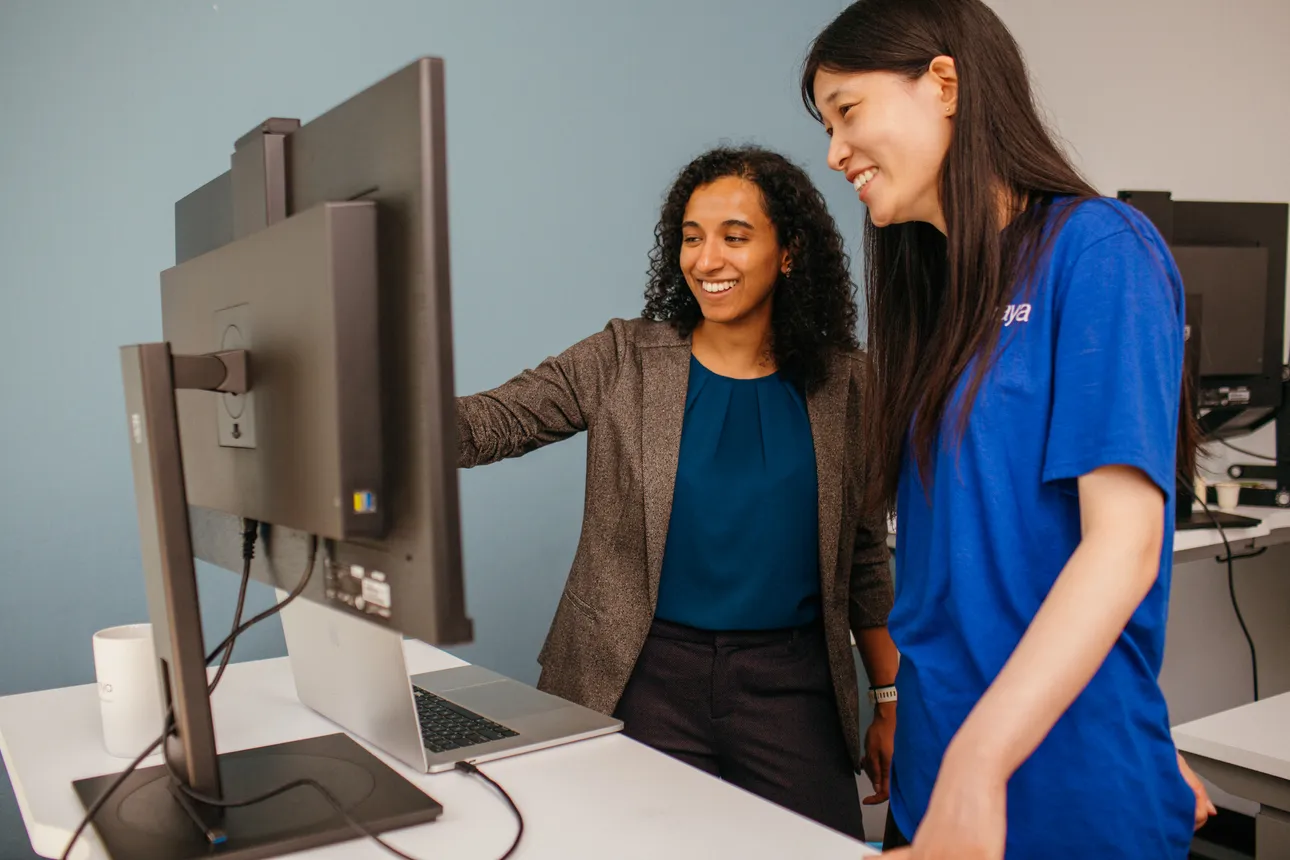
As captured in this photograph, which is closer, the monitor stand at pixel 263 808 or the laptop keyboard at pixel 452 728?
the monitor stand at pixel 263 808

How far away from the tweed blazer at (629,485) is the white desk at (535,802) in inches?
16.5

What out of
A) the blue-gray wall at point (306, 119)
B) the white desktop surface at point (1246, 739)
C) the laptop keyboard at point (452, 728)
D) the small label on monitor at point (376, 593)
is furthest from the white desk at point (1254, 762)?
the blue-gray wall at point (306, 119)

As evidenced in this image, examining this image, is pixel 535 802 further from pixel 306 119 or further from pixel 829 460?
pixel 306 119

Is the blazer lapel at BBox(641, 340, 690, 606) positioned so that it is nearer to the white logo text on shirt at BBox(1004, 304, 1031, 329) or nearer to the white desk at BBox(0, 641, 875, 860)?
the white desk at BBox(0, 641, 875, 860)

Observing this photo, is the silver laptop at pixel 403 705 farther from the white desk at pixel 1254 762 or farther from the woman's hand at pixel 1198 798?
the white desk at pixel 1254 762

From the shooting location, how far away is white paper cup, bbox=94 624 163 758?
3.70 ft

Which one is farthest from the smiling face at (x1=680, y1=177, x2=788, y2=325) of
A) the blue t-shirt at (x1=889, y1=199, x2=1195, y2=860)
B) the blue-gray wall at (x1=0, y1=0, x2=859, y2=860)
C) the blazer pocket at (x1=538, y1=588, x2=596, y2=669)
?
the blue-gray wall at (x1=0, y1=0, x2=859, y2=860)

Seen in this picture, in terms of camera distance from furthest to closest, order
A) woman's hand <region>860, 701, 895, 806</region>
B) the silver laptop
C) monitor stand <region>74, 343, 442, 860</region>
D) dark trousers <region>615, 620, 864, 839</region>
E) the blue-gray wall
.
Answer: the blue-gray wall < woman's hand <region>860, 701, 895, 806</region> < dark trousers <region>615, 620, 864, 839</region> < the silver laptop < monitor stand <region>74, 343, 442, 860</region>

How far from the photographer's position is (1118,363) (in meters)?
0.85

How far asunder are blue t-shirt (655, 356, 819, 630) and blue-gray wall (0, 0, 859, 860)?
96 centimetres

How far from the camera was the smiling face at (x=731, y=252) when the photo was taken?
1717 millimetres

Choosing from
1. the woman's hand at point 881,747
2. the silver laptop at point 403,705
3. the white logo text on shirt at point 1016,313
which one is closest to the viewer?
the white logo text on shirt at point 1016,313

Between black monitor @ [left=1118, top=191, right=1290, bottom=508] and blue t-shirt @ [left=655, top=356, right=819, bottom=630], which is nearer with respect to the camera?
blue t-shirt @ [left=655, top=356, right=819, bottom=630]

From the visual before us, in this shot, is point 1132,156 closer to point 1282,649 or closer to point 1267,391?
point 1267,391
